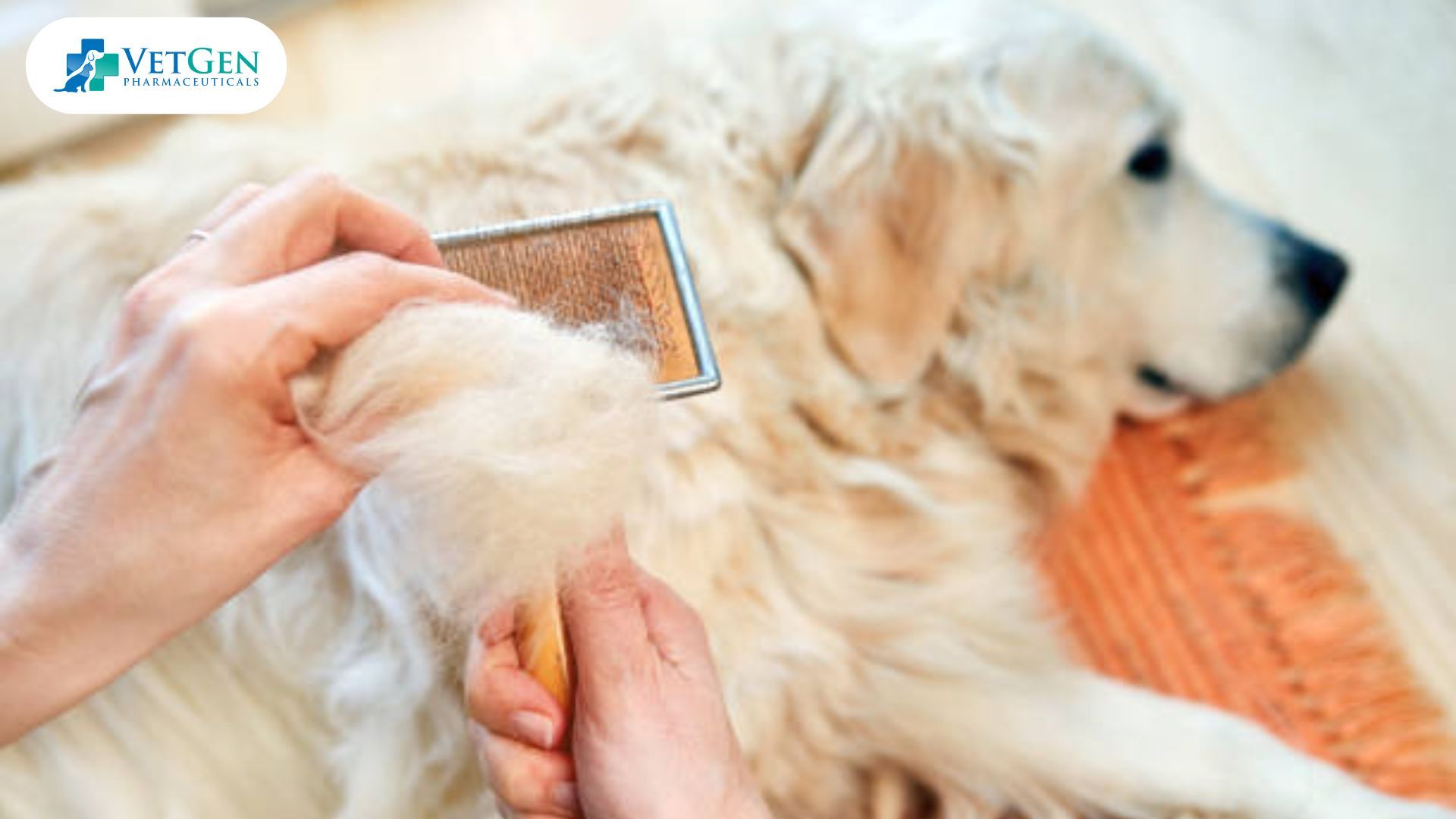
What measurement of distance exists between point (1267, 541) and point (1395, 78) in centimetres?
76

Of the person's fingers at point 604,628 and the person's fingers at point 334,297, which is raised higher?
the person's fingers at point 334,297

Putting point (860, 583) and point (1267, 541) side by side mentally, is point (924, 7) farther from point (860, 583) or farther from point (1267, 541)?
point (1267, 541)

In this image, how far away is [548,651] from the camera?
56cm

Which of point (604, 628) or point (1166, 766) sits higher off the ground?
point (604, 628)

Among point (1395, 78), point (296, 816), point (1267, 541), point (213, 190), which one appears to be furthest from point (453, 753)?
point (1395, 78)

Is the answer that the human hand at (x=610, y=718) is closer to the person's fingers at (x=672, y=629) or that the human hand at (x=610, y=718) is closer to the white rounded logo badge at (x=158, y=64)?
the person's fingers at (x=672, y=629)

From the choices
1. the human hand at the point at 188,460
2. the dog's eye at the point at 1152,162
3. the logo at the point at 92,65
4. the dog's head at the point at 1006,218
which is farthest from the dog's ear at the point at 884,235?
the logo at the point at 92,65

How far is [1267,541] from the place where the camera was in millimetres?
1125

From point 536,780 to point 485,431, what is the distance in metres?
0.20

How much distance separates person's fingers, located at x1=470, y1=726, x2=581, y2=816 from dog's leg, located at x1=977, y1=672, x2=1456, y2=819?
0.41 metres

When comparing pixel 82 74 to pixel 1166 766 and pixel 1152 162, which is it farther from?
pixel 1166 766

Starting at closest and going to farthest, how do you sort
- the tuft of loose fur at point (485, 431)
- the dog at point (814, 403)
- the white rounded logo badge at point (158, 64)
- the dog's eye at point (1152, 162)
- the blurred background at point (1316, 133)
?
the tuft of loose fur at point (485, 431) → the dog at point (814, 403) → the white rounded logo badge at point (158, 64) → the dog's eye at point (1152, 162) → the blurred background at point (1316, 133)

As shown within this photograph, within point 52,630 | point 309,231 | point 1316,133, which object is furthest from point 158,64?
point 1316,133

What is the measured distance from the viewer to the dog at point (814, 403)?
713mm
